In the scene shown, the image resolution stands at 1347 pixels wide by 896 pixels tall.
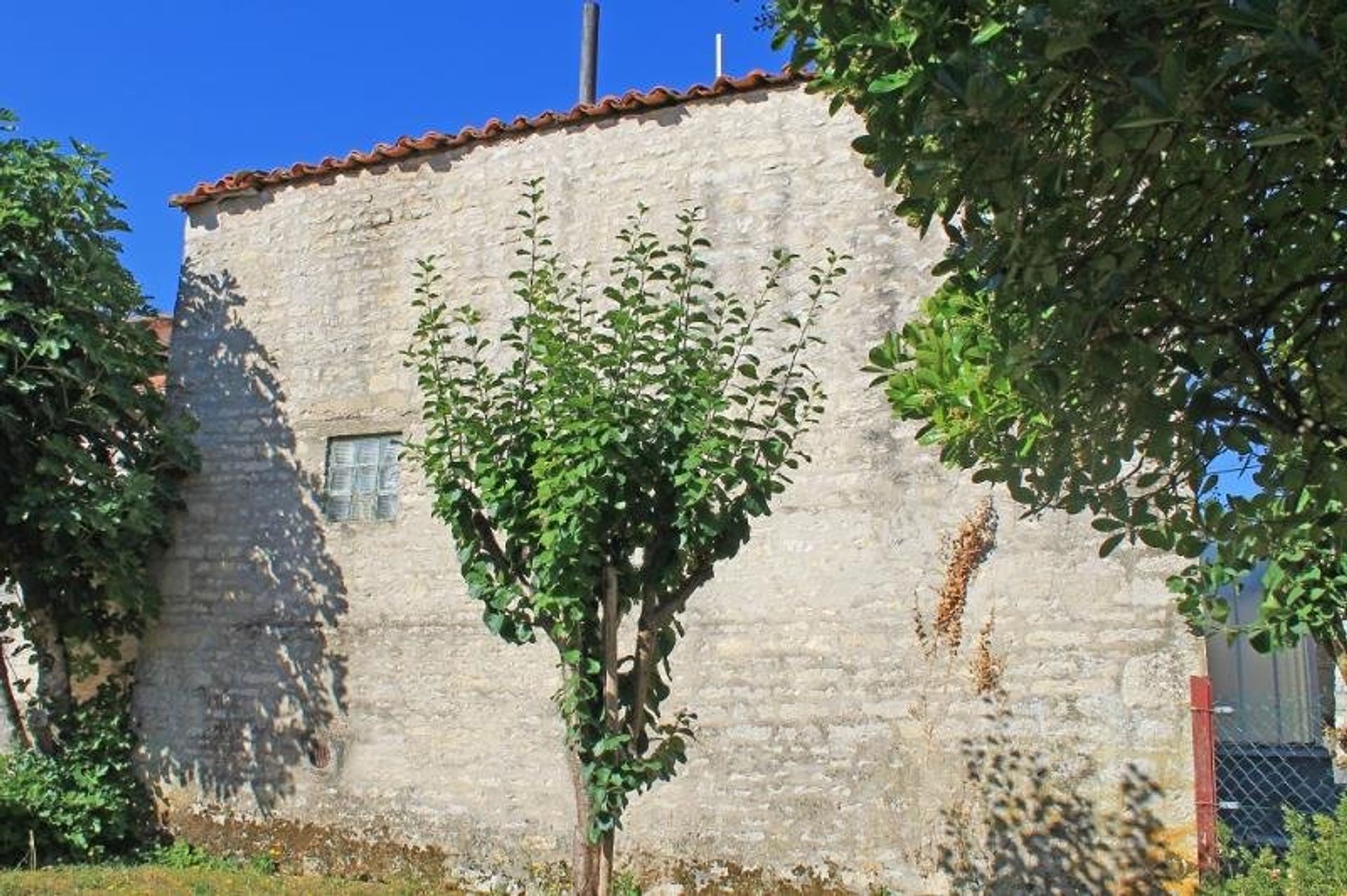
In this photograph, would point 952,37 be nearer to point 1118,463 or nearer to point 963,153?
point 963,153

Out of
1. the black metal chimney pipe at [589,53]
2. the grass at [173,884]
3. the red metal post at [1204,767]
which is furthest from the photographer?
the black metal chimney pipe at [589,53]

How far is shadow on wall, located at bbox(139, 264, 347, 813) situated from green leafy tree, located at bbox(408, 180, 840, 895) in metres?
3.95

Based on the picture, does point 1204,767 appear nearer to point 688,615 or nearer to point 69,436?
point 688,615

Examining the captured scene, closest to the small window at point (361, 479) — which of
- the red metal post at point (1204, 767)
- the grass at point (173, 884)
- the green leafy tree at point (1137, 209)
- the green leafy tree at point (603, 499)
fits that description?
the grass at point (173, 884)

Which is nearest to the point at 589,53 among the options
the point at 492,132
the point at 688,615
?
the point at 492,132

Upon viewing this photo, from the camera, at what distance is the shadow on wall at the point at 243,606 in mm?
9203

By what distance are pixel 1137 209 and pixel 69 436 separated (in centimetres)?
851

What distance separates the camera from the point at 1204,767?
651 cm

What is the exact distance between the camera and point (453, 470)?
18.7 feet

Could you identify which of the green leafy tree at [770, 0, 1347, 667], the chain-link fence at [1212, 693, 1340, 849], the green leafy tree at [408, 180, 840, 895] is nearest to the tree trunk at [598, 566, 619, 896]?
the green leafy tree at [408, 180, 840, 895]

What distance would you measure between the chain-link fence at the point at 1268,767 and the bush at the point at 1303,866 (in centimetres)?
88

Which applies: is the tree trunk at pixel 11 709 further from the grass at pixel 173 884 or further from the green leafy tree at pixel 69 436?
the grass at pixel 173 884

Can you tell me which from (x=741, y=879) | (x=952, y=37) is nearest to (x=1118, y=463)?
(x=952, y=37)

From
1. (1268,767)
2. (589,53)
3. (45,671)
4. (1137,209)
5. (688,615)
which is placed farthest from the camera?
(589,53)
